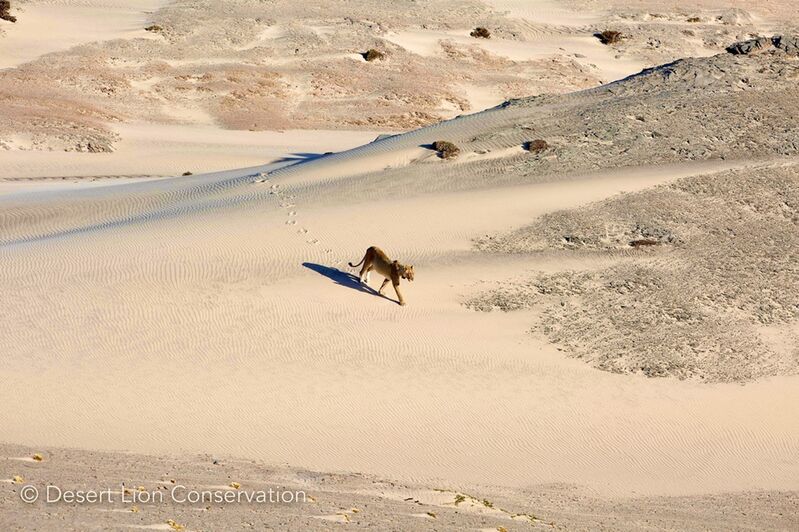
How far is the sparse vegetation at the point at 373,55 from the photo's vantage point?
160ft

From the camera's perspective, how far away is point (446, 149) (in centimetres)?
2364

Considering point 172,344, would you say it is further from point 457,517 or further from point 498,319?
point 457,517

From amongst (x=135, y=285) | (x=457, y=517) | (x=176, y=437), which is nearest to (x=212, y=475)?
(x=176, y=437)

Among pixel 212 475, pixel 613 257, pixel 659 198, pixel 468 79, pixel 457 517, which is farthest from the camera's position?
pixel 468 79

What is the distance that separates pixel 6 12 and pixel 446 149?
3507cm

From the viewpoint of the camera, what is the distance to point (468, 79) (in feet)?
160

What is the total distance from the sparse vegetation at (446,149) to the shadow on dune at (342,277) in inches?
214

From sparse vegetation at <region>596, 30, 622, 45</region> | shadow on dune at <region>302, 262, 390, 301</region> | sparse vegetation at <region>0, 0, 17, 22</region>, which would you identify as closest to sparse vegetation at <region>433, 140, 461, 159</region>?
Result: shadow on dune at <region>302, 262, 390, 301</region>

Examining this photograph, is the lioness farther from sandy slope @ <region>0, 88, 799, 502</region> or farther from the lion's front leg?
sandy slope @ <region>0, 88, 799, 502</region>

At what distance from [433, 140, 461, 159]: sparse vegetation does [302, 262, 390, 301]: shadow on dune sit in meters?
5.43

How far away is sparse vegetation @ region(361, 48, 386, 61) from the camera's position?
4878 cm

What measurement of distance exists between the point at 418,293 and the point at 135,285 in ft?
16.1

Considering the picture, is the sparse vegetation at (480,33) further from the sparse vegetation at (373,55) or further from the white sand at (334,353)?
the white sand at (334,353)

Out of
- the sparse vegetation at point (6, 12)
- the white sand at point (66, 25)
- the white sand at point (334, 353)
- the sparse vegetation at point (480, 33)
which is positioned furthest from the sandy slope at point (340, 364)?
the sparse vegetation at point (480, 33)
